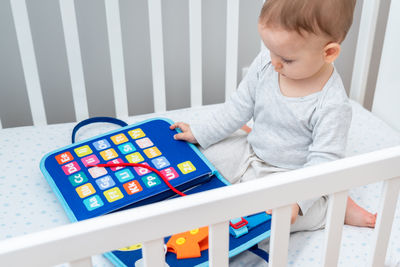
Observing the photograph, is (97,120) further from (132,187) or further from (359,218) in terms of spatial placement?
(359,218)

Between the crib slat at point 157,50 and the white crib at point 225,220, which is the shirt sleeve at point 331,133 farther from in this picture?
the crib slat at point 157,50

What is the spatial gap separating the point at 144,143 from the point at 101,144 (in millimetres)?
82

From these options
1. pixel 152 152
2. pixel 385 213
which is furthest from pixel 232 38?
pixel 385 213

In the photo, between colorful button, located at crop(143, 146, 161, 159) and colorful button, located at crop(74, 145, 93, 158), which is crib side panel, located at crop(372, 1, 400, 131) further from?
colorful button, located at crop(74, 145, 93, 158)

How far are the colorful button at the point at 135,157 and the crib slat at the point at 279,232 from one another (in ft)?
1.28

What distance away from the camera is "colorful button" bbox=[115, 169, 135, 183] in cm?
81

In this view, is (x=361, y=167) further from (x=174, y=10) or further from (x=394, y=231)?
(x=174, y=10)

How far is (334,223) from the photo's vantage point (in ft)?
1.75

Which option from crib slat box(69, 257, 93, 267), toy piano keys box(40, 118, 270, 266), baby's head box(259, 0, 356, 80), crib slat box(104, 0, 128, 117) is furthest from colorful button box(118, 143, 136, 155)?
crib slat box(69, 257, 93, 267)

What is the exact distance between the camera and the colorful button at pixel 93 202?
2.48 ft

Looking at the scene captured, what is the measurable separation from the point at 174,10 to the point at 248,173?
547mm

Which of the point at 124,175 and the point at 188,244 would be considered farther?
the point at 124,175

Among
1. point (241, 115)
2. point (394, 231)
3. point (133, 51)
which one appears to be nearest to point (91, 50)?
point (133, 51)

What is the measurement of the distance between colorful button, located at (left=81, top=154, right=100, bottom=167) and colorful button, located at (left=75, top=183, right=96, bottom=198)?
6 centimetres
